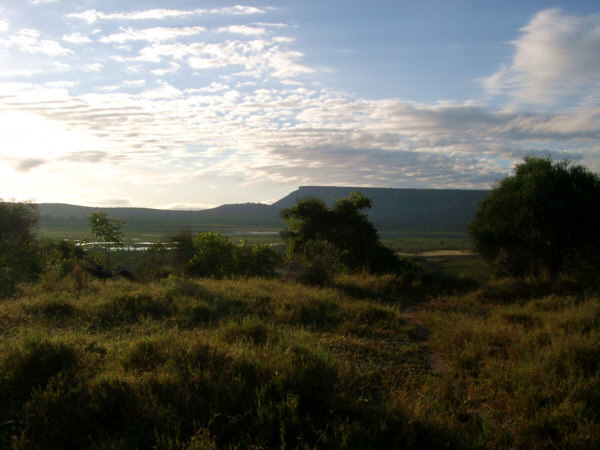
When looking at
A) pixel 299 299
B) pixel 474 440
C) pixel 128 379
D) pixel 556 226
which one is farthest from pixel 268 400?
pixel 556 226

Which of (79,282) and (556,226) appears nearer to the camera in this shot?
(79,282)

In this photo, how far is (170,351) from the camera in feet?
16.0

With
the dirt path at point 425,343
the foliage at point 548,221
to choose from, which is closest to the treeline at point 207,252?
the dirt path at point 425,343

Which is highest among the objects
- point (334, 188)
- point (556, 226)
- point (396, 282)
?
point (334, 188)

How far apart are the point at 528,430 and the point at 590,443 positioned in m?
0.46

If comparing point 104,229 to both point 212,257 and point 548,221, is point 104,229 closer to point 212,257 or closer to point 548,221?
point 212,257

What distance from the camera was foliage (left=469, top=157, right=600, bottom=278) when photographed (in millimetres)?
14922

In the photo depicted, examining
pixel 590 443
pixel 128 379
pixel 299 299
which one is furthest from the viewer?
pixel 299 299

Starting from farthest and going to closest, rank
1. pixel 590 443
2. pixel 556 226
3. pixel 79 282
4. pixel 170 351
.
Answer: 1. pixel 556 226
2. pixel 79 282
3. pixel 170 351
4. pixel 590 443

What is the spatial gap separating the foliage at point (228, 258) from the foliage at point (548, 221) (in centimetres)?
926

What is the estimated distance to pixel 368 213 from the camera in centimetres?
12562

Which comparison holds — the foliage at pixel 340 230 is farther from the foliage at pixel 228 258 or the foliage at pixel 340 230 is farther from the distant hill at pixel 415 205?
the distant hill at pixel 415 205

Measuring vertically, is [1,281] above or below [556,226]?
below

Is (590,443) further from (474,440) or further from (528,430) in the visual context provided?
(474,440)
